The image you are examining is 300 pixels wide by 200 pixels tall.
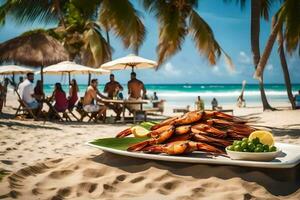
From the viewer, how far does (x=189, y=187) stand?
10.9 ft

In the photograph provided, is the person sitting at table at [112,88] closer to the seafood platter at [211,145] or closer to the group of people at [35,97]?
the group of people at [35,97]

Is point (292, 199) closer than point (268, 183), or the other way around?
point (292, 199)

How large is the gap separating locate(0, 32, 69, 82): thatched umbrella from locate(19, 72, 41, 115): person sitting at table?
1.39 m

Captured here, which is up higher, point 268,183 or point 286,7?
point 286,7

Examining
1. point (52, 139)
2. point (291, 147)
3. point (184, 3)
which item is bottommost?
point (52, 139)

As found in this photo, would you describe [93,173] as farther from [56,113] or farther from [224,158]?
[56,113]

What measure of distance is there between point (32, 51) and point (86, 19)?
2.40 meters

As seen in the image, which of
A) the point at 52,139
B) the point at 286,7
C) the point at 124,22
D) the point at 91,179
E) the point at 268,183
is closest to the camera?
the point at 268,183

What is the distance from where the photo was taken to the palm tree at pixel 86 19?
42.1 feet

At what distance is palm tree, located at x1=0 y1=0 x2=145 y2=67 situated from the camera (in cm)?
1284

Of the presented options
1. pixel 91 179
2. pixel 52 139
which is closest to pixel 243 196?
pixel 91 179

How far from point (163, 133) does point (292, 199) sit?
1401 millimetres

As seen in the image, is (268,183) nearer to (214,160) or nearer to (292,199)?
(292,199)

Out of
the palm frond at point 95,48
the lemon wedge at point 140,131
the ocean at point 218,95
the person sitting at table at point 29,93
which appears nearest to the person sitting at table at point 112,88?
the person sitting at table at point 29,93
